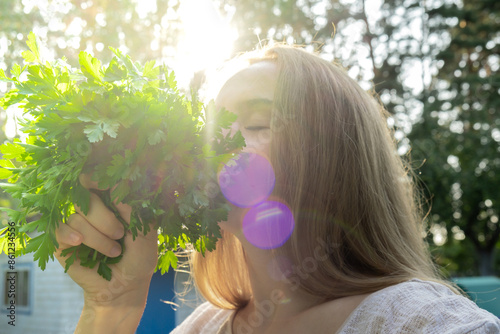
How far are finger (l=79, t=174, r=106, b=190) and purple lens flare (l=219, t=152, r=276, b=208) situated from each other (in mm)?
413

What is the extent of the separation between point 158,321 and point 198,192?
11.1ft

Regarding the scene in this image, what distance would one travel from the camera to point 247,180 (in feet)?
5.51

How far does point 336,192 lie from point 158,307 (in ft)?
9.99

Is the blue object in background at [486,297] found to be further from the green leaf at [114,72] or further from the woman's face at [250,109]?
the green leaf at [114,72]

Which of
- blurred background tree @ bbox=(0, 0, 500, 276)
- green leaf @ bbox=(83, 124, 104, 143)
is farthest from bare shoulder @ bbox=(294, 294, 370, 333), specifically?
blurred background tree @ bbox=(0, 0, 500, 276)

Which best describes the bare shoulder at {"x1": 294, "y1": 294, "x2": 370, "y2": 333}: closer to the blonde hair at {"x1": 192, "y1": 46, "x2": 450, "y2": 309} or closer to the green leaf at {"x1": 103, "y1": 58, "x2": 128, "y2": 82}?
the blonde hair at {"x1": 192, "y1": 46, "x2": 450, "y2": 309}

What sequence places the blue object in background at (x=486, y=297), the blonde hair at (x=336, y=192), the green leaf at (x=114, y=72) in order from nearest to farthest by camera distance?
the green leaf at (x=114, y=72), the blonde hair at (x=336, y=192), the blue object in background at (x=486, y=297)

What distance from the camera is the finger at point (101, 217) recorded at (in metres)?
1.50

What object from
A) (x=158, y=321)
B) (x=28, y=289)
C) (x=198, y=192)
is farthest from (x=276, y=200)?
(x=28, y=289)

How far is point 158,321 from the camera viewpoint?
14.3 feet

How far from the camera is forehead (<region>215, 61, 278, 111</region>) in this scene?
185cm

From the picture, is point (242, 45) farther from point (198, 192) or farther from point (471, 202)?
point (471, 202)

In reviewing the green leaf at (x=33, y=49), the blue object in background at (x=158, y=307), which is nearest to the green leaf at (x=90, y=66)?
the green leaf at (x=33, y=49)

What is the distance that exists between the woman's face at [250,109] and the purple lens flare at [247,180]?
4 cm
